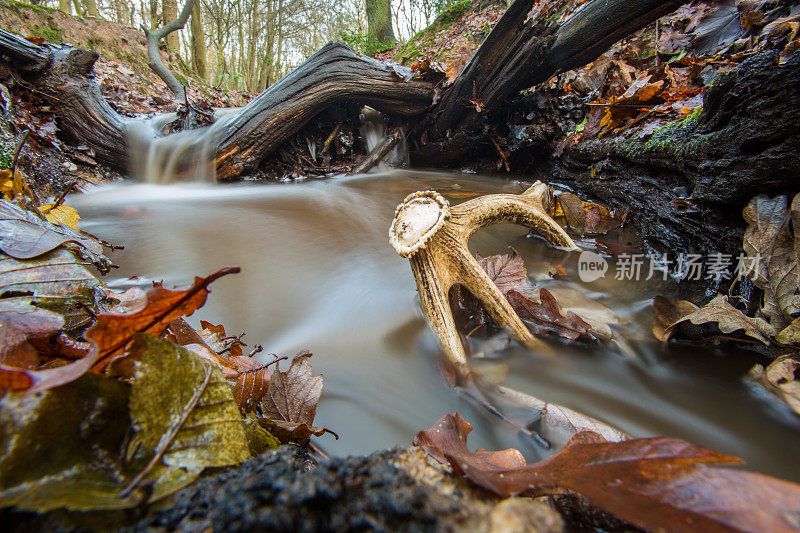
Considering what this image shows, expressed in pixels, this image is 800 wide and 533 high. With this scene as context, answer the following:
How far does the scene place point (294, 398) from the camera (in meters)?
1.20

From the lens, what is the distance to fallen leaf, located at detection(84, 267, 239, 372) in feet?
2.13

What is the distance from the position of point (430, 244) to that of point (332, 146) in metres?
6.11

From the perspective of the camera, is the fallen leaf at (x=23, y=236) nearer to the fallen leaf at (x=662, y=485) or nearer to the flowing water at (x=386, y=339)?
the flowing water at (x=386, y=339)

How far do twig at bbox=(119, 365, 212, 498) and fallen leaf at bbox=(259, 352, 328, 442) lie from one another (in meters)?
0.47

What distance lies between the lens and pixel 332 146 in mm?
6992

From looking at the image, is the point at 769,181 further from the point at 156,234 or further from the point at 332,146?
the point at 332,146

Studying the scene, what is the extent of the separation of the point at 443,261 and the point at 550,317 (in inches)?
26.9

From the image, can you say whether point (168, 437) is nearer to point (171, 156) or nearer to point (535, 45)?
point (535, 45)

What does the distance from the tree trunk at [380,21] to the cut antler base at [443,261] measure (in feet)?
52.6

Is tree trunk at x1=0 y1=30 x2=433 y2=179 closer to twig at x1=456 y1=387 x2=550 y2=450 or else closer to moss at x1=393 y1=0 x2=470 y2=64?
twig at x1=456 y1=387 x2=550 y2=450

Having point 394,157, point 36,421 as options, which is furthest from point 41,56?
point 36,421

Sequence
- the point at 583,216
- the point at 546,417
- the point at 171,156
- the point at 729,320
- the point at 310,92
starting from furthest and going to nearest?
the point at 171,156 → the point at 310,92 → the point at 583,216 → the point at 729,320 → the point at 546,417

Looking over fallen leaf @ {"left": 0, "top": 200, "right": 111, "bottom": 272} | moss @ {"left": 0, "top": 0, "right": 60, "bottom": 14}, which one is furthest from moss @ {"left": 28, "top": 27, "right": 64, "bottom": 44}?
fallen leaf @ {"left": 0, "top": 200, "right": 111, "bottom": 272}

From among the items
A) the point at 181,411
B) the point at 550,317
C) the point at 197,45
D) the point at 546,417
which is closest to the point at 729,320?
the point at 550,317
